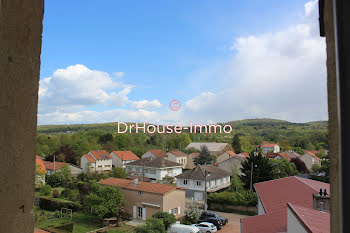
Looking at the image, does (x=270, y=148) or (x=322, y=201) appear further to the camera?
(x=270, y=148)

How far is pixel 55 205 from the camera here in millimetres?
14109

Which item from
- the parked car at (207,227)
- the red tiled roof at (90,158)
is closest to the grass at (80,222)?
the parked car at (207,227)

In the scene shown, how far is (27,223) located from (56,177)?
2003cm

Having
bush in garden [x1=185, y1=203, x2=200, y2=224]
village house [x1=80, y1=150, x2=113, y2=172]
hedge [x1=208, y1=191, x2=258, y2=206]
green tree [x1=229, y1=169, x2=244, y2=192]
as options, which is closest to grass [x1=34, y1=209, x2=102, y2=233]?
bush in garden [x1=185, y1=203, x2=200, y2=224]

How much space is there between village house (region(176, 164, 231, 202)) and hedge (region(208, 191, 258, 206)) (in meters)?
1.83

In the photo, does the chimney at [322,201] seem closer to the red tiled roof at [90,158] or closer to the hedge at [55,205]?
the hedge at [55,205]

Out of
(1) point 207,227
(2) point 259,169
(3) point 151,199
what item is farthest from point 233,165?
(1) point 207,227

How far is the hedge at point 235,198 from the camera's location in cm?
1446

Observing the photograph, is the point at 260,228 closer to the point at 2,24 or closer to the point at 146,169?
the point at 2,24

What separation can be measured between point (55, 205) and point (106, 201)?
12.3 feet

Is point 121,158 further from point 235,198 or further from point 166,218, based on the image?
point 166,218

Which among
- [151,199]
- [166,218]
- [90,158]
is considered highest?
[90,158]

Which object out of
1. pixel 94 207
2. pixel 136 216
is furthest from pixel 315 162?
pixel 94 207

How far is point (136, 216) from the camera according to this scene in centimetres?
1330
